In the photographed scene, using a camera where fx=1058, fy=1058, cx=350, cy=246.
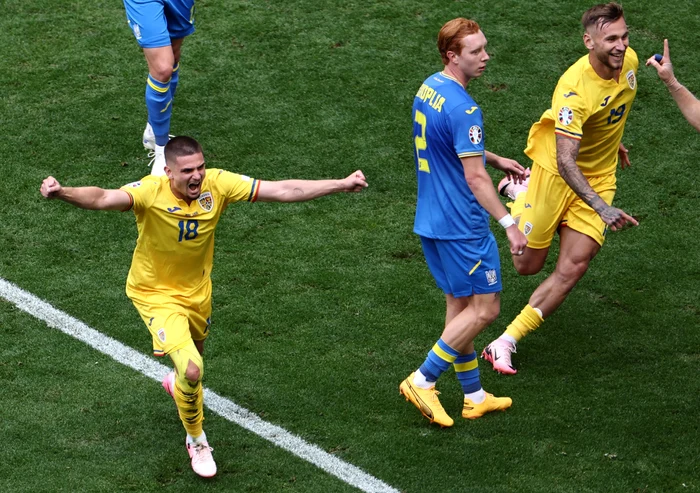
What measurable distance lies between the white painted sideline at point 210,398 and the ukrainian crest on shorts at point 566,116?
2.60m

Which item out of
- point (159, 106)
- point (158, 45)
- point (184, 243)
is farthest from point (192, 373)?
point (158, 45)

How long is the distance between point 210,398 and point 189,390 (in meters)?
1.08

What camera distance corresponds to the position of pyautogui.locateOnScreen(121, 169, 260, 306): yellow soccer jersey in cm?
605

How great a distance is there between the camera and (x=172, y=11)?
357 inches

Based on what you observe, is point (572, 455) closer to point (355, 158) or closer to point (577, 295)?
point (577, 295)

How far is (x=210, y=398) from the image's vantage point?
275 inches

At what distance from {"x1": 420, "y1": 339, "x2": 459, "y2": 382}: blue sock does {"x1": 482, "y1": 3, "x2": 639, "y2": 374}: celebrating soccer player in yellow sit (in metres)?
0.86

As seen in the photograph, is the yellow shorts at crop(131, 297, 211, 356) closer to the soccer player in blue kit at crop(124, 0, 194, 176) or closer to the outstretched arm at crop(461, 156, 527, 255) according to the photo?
the outstretched arm at crop(461, 156, 527, 255)

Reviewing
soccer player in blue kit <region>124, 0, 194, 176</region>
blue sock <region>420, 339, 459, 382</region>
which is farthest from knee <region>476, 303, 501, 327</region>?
soccer player in blue kit <region>124, 0, 194, 176</region>

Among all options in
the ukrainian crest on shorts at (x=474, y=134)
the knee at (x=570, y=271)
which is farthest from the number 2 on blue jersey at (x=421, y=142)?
the knee at (x=570, y=271)

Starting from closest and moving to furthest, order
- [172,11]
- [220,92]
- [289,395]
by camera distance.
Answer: [289,395], [172,11], [220,92]

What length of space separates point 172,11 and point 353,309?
313 cm

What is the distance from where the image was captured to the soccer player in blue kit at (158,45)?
28.9 feet

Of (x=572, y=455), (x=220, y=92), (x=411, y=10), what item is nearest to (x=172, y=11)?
(x=220, y=92)
